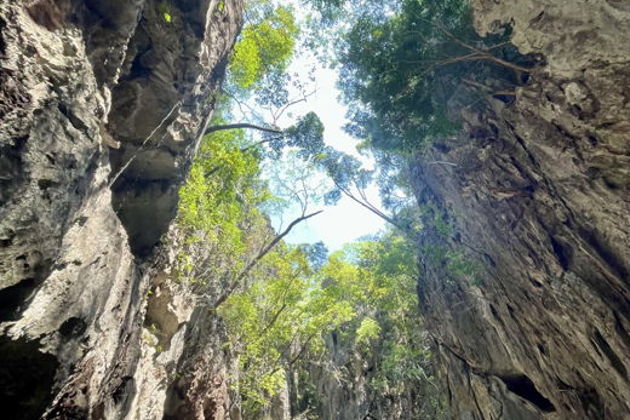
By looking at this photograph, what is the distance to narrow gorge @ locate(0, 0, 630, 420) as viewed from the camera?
387 centimetres

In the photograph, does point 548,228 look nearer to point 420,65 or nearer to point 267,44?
point 420,65

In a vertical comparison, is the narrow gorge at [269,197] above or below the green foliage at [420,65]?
below

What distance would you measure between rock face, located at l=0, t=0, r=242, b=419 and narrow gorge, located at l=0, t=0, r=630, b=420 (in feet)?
0.11

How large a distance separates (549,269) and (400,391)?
11.4 meters

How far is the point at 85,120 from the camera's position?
172 inches

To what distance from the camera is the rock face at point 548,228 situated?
18.8 feet

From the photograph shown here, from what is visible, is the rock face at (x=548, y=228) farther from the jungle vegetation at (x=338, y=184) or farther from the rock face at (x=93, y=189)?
the rock face at (x=93, y=189)

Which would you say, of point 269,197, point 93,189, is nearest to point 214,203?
point 269,197

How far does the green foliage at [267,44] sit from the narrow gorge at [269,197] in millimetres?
95

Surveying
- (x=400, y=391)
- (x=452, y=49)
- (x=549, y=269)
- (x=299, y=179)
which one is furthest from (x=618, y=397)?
(x=299, y=179)

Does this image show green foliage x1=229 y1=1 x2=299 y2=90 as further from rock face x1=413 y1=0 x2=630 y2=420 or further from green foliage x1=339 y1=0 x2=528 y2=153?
rock face x1=413 y1=0 x2=630 y2=420

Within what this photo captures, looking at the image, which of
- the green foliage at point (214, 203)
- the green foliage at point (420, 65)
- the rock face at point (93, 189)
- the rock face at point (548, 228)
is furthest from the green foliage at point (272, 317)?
the green foliage at point (420, 65)

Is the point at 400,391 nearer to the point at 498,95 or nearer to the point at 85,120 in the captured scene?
the point at 498,95

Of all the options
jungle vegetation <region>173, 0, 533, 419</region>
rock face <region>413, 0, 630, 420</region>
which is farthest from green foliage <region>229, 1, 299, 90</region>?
rock face <region>413, 0, 630, 420</region>
